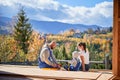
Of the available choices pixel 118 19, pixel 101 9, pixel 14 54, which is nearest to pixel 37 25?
pixel 14 54

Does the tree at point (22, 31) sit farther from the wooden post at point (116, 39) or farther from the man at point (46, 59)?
the wooden post at point (116, 39)

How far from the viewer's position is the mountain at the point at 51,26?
31.9 feet

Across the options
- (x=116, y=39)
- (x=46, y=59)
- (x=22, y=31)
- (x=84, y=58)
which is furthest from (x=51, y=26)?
(x=116, y=39)

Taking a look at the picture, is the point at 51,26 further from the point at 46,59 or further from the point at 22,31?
the point at 46,59

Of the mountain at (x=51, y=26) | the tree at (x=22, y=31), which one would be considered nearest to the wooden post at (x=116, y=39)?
the mountain at (x=51, y=26)

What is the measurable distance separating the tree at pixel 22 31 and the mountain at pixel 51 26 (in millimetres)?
253

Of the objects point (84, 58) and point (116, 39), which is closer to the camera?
point (116, 39)

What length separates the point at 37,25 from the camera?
10.4 m

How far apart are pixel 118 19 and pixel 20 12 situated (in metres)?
5.54

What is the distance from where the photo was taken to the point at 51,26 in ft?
33.4

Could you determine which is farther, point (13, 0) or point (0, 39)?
point (13, 0)

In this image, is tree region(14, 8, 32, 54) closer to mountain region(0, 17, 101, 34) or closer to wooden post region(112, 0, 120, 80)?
mountain region(0, 17, 101, 34)

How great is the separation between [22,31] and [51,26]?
114 centimetres

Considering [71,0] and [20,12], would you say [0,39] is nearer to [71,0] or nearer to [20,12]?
[20,12]
